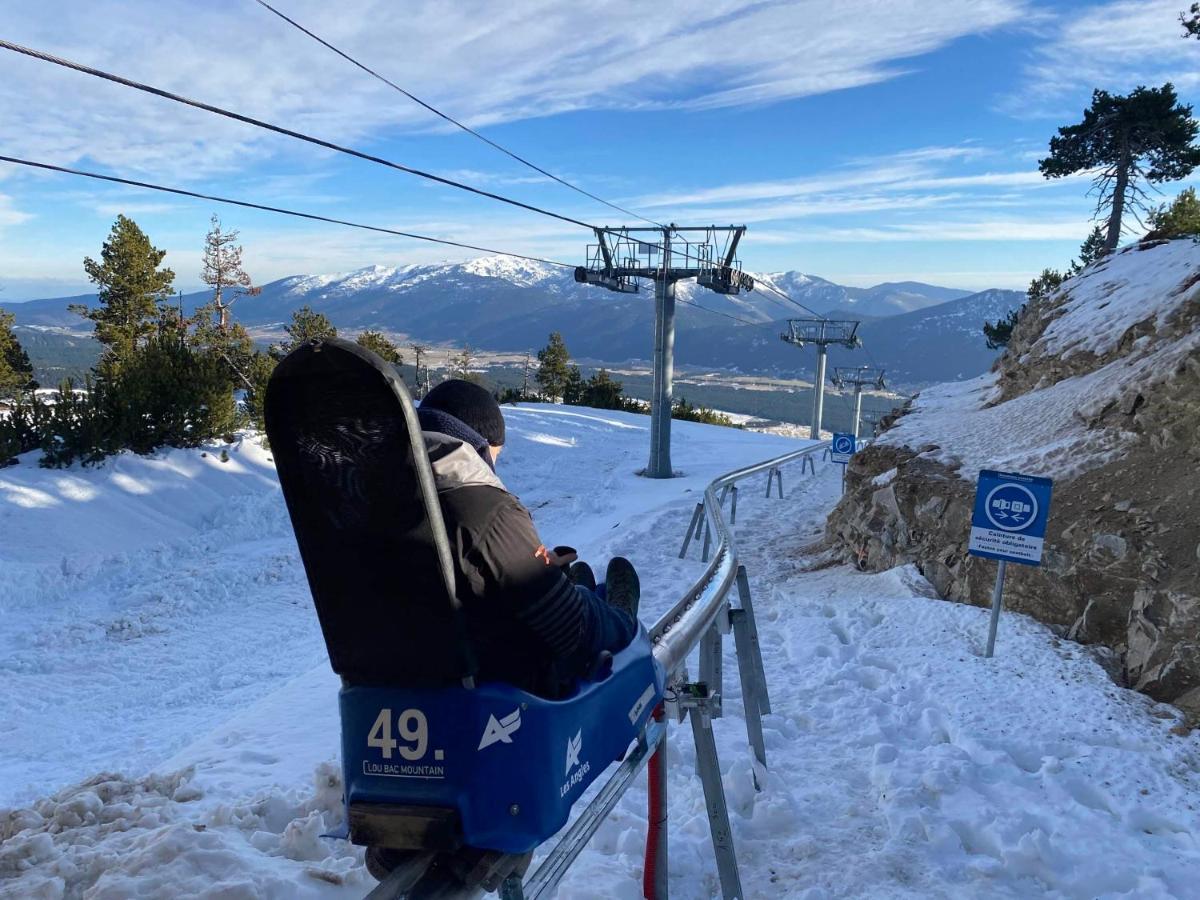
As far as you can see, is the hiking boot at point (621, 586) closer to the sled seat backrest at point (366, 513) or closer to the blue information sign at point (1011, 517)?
the sled seat backrest at point (366, 513)

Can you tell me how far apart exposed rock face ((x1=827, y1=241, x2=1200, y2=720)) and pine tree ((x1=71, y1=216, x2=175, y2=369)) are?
3358 centimetres

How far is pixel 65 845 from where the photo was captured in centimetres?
366

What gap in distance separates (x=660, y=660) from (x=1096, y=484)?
7.06 metres

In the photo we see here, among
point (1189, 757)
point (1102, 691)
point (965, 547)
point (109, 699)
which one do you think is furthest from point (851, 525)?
point (109, 699)

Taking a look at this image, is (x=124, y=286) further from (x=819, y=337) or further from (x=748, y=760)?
(x=748, y=760)

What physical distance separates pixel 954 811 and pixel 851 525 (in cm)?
744

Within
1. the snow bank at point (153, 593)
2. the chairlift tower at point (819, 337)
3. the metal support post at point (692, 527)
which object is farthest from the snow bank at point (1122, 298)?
the chairlift tower at point (819, 337)

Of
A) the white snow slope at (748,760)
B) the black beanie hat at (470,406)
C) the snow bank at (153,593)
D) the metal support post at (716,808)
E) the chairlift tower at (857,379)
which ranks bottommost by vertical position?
the snow bank at (153,593)

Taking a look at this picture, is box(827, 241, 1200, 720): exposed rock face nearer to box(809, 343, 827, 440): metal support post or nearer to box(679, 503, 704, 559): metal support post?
box(679, 503, 704, 559): metal support post

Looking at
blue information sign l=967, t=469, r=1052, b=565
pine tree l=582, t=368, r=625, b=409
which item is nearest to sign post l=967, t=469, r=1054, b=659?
blue information sign l=967, t=469, r=1052, b=565

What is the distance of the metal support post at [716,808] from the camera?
3416mm

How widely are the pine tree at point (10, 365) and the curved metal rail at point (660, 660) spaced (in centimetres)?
3425

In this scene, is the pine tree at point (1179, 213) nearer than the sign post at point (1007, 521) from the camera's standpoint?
No

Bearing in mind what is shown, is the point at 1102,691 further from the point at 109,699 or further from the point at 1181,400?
the point at 109,699
